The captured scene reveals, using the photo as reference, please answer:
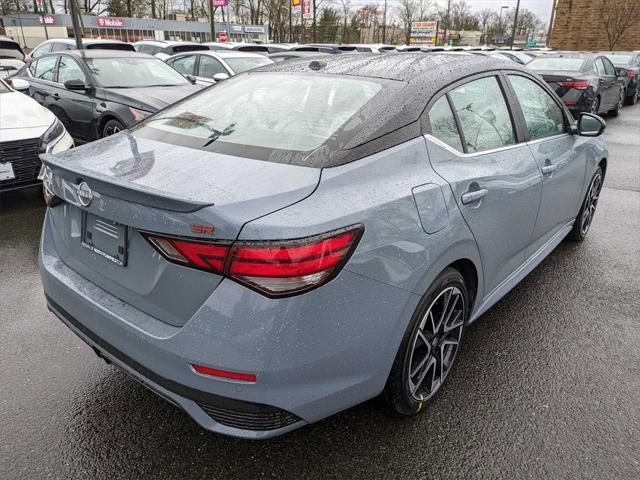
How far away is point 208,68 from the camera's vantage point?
33.2 ft

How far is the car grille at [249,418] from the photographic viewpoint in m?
1.76

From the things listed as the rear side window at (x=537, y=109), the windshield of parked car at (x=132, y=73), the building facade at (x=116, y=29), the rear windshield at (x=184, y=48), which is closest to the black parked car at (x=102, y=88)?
the windshield of parked car at (x=132, y=73)

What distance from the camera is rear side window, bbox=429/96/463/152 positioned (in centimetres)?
230

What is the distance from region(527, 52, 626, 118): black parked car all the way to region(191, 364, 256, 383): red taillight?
917 centimetres

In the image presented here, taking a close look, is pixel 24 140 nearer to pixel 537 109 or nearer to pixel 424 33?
pixel 537 109

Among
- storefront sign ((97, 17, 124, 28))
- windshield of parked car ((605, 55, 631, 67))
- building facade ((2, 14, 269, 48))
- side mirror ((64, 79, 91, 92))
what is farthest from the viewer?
building facade ((2, 14, 269, 48))

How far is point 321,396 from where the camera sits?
5.95 feet

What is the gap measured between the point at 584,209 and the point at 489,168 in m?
2.30

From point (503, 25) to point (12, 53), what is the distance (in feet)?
271

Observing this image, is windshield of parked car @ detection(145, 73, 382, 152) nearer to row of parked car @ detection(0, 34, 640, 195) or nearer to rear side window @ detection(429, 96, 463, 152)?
rear side window @ detection(429, 96, 463, 152)

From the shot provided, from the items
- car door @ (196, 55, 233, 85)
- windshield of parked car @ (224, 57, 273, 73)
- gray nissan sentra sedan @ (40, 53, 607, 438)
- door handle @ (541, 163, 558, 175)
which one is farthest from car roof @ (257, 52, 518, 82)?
windshield of parked car @ (224, 57, 273, 73)

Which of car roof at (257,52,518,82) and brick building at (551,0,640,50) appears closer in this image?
car roof at (257,52,518,82)

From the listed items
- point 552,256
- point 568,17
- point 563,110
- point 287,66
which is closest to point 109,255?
point 287,66

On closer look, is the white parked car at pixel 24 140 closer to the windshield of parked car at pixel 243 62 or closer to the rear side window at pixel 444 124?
the rear side window at pixel 444 124
